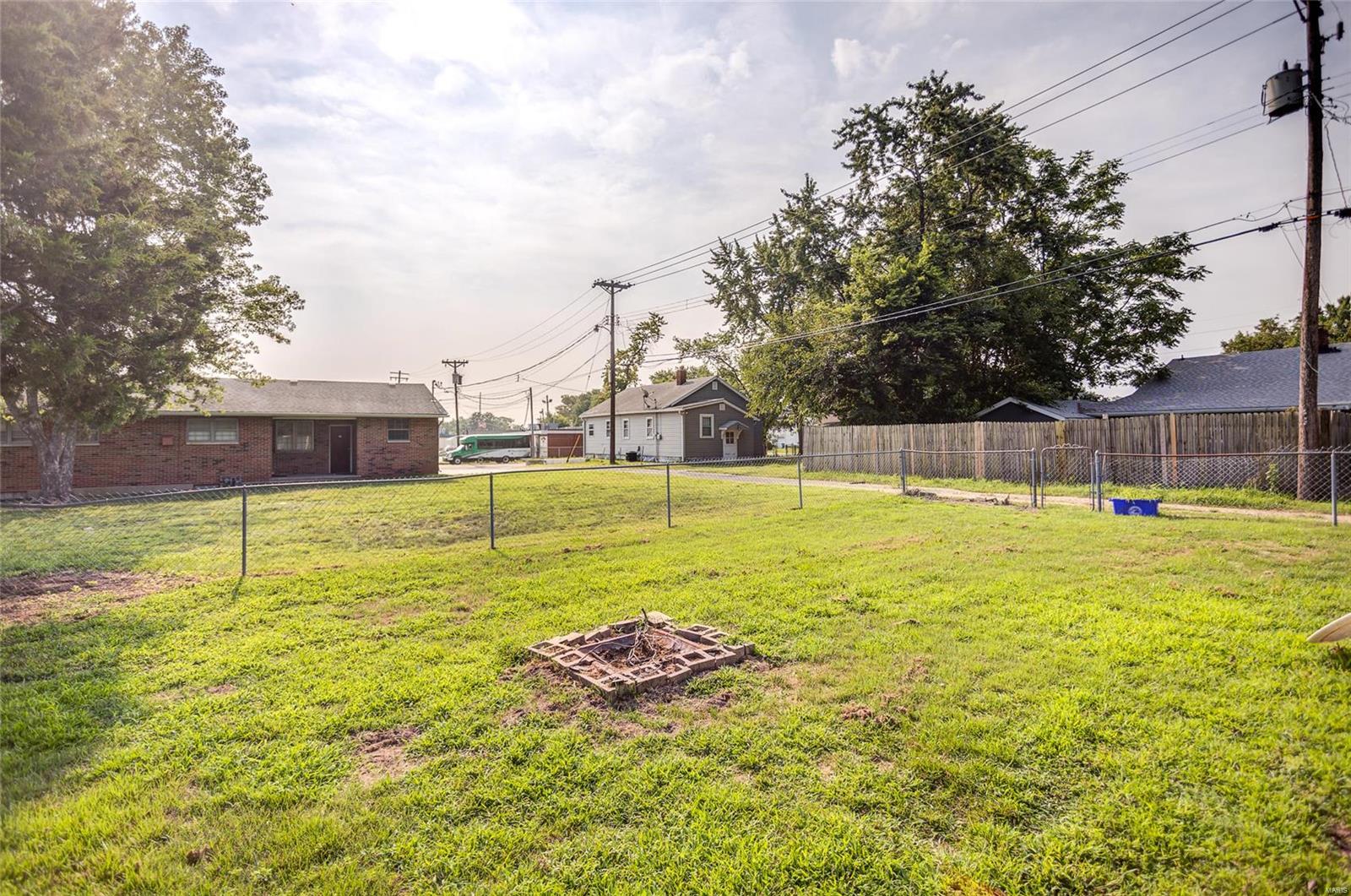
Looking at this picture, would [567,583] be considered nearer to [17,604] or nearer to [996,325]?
[17,604]

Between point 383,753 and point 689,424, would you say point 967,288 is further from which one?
point 383,753

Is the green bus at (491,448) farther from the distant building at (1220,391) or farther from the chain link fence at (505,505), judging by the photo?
the distant building at (1220,391)

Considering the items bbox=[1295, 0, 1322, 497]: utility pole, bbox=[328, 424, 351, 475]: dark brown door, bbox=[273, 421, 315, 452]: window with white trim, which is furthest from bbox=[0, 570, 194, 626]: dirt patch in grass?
bbox=[1295, 0, 1322, 497]: utility pole

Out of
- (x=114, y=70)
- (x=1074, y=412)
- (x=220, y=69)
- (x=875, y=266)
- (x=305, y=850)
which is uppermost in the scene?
(x=220, y=69)

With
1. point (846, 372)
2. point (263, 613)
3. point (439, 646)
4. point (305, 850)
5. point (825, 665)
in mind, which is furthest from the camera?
point (846, 372)

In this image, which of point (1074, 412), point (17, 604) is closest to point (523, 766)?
point (17, 604)

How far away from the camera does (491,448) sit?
44.9m

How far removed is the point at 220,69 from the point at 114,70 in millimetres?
11903

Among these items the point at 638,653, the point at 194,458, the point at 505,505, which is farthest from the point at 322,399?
the point at 638,653

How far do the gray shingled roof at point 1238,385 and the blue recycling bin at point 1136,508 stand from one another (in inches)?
396

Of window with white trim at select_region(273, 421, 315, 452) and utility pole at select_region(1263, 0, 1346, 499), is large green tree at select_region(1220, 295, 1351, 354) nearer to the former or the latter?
utility pole at select_region(1263, 0, 1346, 499)

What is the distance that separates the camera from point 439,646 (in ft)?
15.7

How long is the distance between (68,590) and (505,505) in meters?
7.58

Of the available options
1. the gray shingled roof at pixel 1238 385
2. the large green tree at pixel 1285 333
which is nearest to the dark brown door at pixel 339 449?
the gray shingled roof at pixel 1238 385
